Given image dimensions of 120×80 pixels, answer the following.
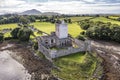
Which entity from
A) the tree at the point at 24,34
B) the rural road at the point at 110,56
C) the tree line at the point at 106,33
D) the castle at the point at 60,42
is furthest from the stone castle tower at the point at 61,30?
the tree line at the point at 106,33

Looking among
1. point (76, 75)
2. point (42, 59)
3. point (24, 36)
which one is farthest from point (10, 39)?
point (76, 75)

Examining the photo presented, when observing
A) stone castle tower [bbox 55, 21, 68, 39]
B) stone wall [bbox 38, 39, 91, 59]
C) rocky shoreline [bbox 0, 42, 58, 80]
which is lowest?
rocky shoreline [bbox 0, 42, 58, 80]

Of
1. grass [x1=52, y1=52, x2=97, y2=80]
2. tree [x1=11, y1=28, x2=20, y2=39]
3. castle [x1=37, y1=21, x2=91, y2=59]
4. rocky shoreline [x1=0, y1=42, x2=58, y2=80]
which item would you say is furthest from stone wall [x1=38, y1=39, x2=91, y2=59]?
tree [x1=11, y1=28, x2=20, y2=39]

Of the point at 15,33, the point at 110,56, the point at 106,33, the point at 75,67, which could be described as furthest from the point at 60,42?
the point at 15,33

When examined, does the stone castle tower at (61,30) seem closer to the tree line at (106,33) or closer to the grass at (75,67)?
the grass at (75,67)

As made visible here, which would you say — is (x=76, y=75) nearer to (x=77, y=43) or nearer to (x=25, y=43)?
(x=77, y=43)

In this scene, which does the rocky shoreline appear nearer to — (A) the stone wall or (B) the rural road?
(A) the stone wall
